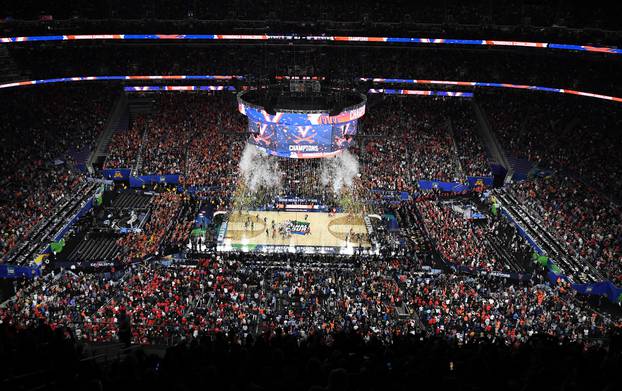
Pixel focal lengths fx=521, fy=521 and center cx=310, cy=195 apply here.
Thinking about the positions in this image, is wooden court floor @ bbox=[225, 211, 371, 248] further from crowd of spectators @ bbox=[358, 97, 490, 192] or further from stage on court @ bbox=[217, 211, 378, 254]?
crowd of spectators @ bbox=[358, 97, 490, 192]

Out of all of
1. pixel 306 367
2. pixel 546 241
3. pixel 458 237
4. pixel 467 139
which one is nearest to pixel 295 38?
pixel 467 139

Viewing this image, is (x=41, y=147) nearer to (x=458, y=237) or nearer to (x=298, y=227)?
(x=298, y=227)

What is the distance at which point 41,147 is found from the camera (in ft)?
122

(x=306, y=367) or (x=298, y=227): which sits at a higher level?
(x=298, y=227)

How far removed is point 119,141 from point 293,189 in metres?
14.5

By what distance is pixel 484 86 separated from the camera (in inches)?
1751

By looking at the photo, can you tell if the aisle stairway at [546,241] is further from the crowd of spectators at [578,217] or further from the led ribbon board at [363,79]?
the led ribbon board at [363,79]

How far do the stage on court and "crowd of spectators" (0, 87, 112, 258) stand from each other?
422 inches

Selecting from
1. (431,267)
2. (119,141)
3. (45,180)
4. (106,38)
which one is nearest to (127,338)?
(431,267)

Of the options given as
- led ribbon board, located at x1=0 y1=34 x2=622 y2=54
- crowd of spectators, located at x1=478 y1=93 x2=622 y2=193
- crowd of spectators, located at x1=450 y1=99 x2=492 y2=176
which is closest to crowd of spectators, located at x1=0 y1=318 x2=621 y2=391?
crowd of spectators, located at x1=478 y1=93 x2=622 y2=193

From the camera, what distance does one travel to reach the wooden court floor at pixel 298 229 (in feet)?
102

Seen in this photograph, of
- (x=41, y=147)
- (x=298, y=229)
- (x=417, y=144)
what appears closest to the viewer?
(x=298, y=229)

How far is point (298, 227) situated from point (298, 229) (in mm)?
245

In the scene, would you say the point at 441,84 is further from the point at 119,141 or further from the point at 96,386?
the point at 96,386
